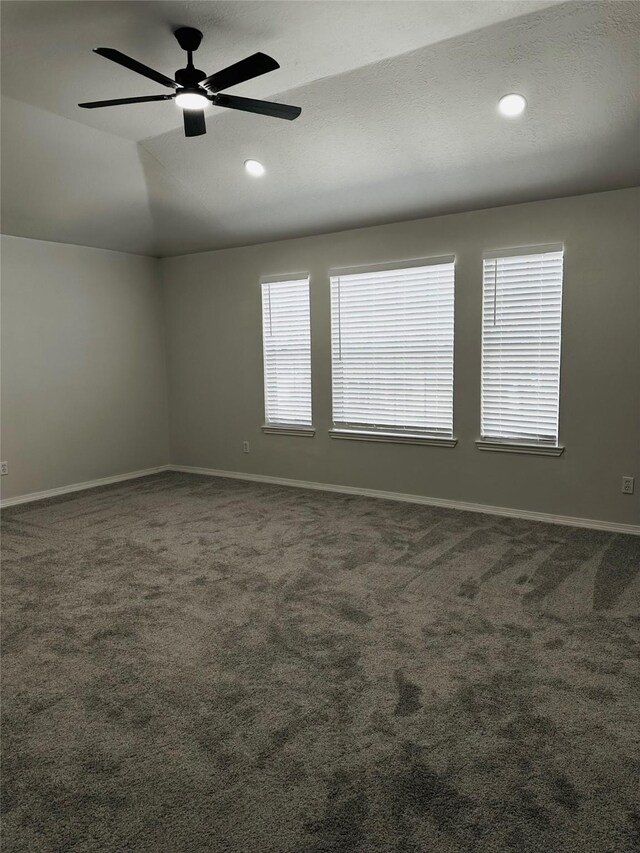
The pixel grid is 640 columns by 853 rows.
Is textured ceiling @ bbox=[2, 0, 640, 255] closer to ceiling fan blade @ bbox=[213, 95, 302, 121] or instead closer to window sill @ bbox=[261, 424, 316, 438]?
ceiling fan blade @ bbox=[213, 95, 302, 121]

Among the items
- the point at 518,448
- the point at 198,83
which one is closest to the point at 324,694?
the point at 198,83

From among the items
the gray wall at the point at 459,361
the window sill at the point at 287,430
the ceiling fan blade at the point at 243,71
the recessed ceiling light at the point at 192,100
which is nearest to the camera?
the ceiling fan blade at the point at 243,71

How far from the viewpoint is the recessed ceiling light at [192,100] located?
295 cm

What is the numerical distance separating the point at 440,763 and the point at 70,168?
16.1 ft

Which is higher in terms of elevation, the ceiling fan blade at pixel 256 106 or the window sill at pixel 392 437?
the ceiling fan blade at pixel 256 106

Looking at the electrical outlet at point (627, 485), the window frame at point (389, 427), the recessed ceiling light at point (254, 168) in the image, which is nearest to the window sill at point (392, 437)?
the window frame at point (389, 427)

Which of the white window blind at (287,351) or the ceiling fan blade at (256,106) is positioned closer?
the ceiling fan blade at (256,106)

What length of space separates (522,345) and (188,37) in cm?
322

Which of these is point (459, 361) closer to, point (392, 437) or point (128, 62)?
point (392, 437)

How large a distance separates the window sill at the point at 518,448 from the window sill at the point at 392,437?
0.27m

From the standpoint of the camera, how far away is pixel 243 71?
2.73 metres

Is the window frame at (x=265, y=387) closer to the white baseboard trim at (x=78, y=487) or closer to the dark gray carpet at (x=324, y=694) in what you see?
the white baseboard trim at (x=78, y=487)

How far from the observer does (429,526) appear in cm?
465

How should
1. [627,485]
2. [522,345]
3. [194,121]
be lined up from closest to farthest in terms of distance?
[194,121], [627,485], [522,345]
